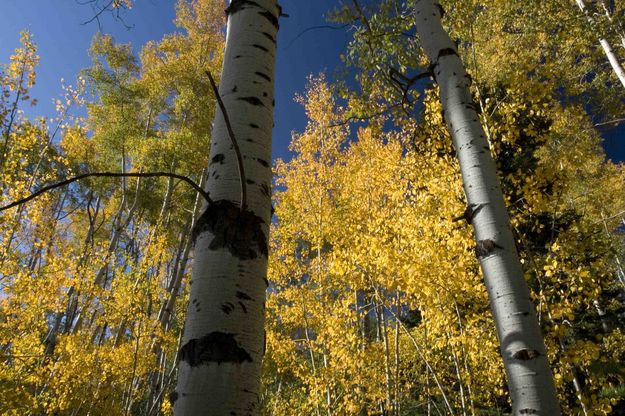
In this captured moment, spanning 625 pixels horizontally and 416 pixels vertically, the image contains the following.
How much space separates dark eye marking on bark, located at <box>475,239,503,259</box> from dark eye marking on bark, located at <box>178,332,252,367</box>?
1250 millimetres

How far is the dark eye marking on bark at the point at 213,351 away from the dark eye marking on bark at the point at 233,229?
7.8 inches

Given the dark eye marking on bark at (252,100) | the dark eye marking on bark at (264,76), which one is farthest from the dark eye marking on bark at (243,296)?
the dark eye marking on bark at (264,76)

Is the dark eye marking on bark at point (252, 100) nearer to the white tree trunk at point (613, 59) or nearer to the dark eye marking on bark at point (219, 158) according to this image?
the dark eye marking on bark at point (219, 158)

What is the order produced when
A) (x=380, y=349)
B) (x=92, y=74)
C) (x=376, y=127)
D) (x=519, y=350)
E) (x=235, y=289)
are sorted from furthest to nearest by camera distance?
(x=92, y=74)
(x=380, y=349)
(x=376, y=127)
(x=519, y=350)
(x=235, y=289)

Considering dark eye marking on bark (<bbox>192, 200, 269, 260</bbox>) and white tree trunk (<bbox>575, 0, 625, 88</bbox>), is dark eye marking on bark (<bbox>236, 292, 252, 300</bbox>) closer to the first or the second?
dark eye marking on bark (<bbox>192, 200, 269, 260</bbox>)

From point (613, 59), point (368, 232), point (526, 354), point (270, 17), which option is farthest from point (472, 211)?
point (613, 59)

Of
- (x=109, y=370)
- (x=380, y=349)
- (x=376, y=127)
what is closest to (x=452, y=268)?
(x=376, y=127)

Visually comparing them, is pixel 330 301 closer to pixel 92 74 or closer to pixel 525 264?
pixel 525 264

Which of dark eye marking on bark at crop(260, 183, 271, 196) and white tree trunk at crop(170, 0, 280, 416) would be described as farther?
dark eye marking on bark at crop(260, 183, 271, 196)

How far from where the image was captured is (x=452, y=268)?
381 centimetres

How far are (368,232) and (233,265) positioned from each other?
17.2ft

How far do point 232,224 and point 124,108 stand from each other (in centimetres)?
1264

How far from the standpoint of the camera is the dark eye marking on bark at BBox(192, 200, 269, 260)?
89 centimetres

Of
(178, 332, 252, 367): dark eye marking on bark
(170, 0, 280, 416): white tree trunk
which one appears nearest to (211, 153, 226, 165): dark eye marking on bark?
(170, 0, 280, 416): white tree trunk
